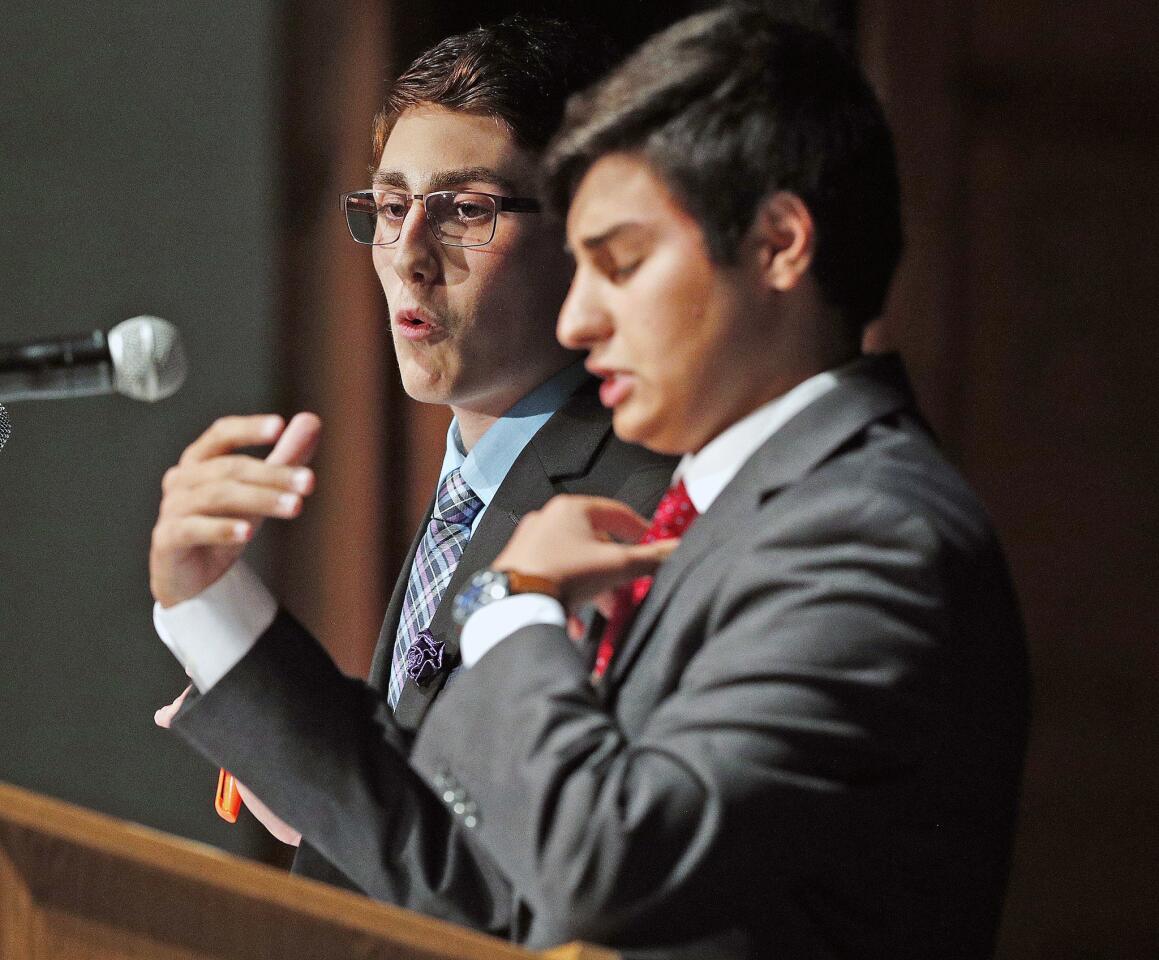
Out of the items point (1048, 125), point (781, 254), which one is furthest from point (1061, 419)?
point (781, 254)

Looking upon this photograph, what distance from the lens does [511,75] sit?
1.80m

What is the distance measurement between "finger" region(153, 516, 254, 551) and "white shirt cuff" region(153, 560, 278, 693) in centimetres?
5

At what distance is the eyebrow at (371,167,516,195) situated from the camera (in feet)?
5.71

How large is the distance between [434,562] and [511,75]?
0.53m

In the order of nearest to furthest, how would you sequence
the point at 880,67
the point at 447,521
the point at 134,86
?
1. the point at 447,521
2. the point at 880,67
3. the point at 134,86

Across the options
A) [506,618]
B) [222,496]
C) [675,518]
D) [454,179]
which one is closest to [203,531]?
[222,496]

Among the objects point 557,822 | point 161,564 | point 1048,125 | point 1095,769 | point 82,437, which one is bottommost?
point 1095,769

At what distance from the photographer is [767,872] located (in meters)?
1.13

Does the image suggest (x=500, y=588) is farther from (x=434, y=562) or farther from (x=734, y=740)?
(x=434, y=562)

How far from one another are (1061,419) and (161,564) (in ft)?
5.78

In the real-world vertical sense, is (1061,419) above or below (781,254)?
below

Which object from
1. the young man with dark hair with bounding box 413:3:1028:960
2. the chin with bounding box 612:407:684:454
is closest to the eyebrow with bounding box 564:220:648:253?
the young man with dark hair with bounding box 413:3:1028:960

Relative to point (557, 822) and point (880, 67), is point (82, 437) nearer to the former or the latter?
point (880, 67)

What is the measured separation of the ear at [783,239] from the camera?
1.23 meters
